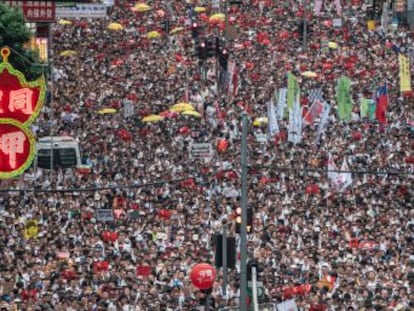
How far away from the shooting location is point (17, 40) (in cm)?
5319

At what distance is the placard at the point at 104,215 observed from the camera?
4122cm

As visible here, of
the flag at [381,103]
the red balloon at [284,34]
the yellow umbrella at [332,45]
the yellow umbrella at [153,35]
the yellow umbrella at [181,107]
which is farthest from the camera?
the yellow umbrella at [153,35]

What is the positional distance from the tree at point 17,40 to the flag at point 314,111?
8024mm

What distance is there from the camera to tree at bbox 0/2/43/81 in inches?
2063

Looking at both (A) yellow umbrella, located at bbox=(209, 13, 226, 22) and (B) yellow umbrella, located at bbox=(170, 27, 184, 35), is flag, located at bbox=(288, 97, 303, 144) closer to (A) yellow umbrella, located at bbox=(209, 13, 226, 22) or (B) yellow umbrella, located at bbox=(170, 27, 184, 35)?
(B) yellow umbrella, located at bbox=(170, 27, 184, 35)

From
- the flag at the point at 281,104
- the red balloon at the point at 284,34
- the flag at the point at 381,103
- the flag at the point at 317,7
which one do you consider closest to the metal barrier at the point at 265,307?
the flag at the point at 381,103

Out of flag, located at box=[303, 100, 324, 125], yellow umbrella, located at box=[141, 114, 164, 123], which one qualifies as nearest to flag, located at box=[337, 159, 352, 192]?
flag, located at box=[303, 100, 324, 125]

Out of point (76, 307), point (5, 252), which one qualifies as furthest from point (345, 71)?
point (76, 307)

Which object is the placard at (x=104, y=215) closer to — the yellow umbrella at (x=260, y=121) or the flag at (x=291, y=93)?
the flag at (x=291, y=93)

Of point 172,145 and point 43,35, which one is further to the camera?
point 43,35

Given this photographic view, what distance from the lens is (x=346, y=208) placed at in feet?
139

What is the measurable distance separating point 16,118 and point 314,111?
769 inches

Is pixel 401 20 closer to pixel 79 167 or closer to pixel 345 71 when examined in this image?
pixel 345 71

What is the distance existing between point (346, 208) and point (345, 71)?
22021 mm
